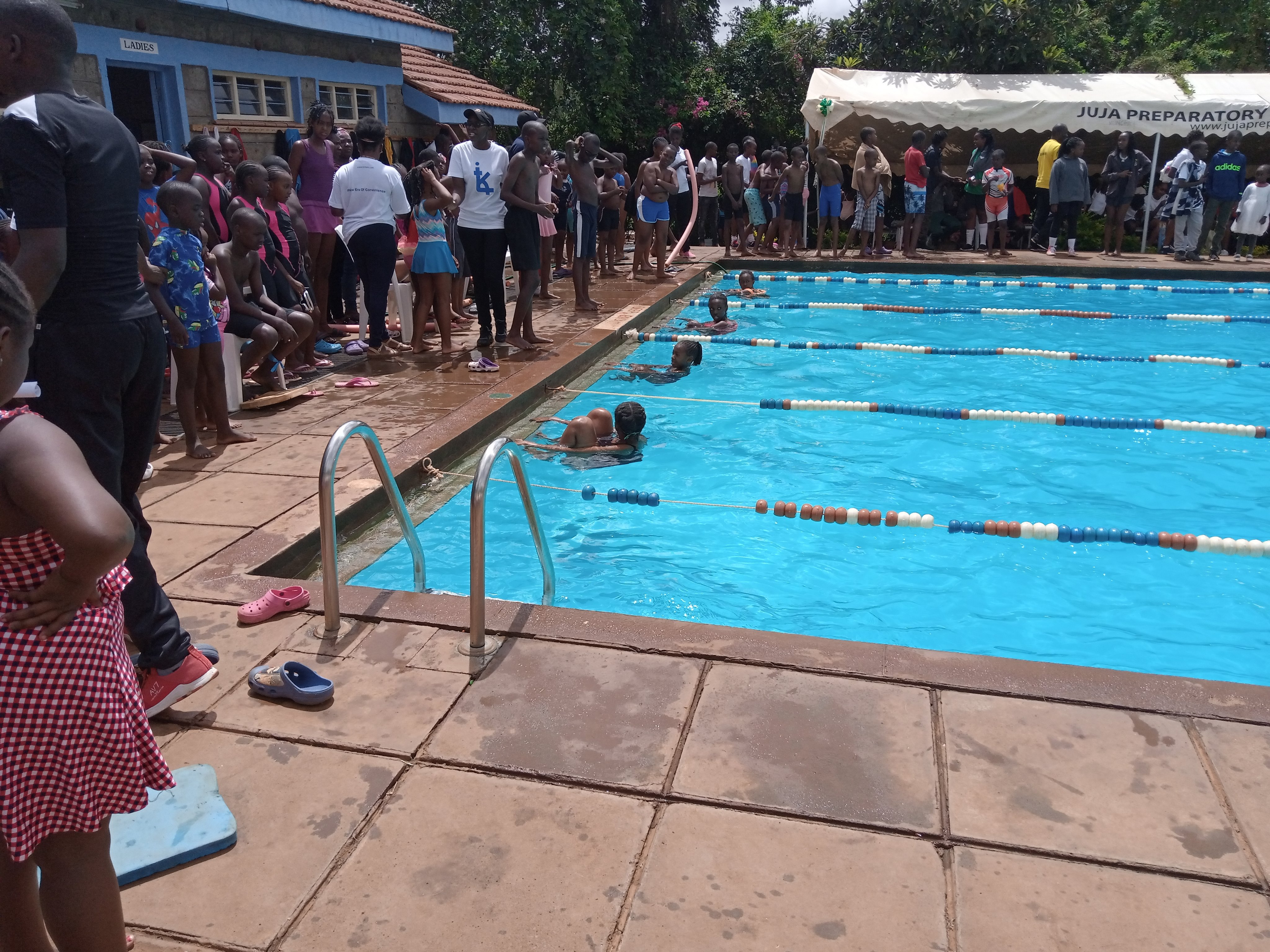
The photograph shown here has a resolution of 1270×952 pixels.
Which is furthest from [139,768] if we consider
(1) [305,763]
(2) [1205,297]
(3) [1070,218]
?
(3) [1070,218]

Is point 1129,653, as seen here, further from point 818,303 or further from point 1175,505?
point 818,303

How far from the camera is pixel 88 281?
3090mm

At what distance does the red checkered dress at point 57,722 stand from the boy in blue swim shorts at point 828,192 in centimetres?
1533

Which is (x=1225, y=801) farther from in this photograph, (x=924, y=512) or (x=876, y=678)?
(x=924, y=512)

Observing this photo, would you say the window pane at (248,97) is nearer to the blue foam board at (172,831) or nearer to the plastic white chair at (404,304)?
the plastic white chair at (404,304)

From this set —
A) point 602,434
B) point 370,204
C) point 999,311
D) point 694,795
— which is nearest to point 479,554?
point 694,795

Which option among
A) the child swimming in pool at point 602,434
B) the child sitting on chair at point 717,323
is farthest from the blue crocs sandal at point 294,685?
the child sitting on chair at point 717,323

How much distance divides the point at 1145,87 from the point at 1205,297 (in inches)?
196

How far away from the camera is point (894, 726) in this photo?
3.24m

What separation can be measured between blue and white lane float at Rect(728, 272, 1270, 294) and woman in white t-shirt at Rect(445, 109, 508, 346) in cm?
603

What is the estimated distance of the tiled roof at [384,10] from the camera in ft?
44.1

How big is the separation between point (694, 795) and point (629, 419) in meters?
4.62

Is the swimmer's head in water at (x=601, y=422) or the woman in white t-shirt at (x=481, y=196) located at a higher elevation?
the woman in white t-shirt at (x=481, y=196)

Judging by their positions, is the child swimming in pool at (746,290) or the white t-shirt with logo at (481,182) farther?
the child swimming in pool at (746,290)
